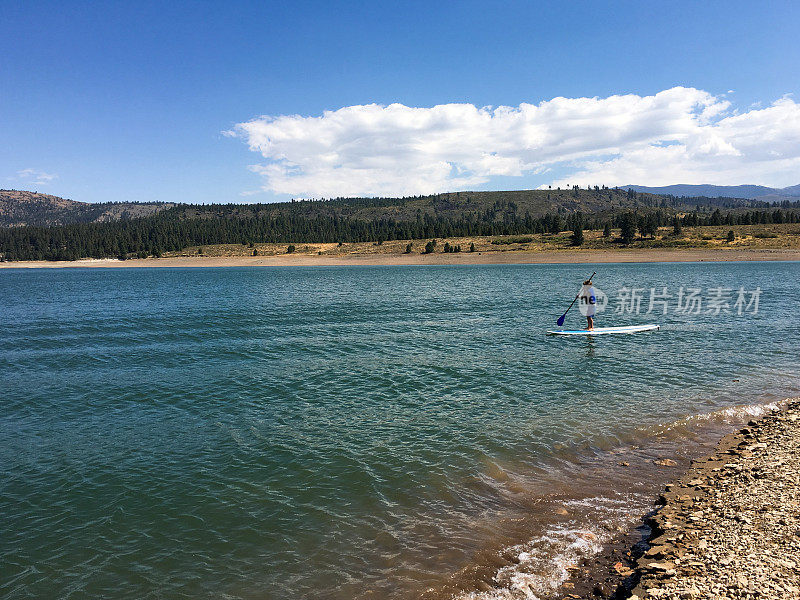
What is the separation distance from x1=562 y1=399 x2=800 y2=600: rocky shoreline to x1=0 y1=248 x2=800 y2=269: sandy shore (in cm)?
11387

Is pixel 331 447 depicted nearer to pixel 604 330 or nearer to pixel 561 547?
pixel 561 547

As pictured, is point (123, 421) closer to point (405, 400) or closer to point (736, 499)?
point (405, 400)

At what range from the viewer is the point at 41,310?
4759 centimetres

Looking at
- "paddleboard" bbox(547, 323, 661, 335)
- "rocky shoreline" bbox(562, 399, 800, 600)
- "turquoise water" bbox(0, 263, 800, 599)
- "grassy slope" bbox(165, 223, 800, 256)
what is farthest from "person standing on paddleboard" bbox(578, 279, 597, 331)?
"grassy slope" bbox(165, 223, 800, 256)

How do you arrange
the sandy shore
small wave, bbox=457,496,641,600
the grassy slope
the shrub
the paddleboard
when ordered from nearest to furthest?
small wave, bbox=457,496,641,600 < the paddleboard < the sandy shore < the grassy slope < the shrub

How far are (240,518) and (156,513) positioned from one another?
6.87ft

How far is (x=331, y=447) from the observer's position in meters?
14.0

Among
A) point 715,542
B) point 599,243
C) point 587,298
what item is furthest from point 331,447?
point 599,243

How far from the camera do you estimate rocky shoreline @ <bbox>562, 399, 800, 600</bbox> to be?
22.7ft

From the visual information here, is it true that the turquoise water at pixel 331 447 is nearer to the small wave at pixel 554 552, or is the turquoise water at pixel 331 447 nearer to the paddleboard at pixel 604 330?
the small wave at pixel 554 552

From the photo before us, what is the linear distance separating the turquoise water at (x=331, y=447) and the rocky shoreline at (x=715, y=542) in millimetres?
887

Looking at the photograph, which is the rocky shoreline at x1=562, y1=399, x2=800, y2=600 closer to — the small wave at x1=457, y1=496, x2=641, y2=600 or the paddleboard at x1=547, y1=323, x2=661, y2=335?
the small wave at x1=457, y1=496, x2=641, y2=600

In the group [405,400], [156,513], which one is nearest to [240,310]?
[405,400]

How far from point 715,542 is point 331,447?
9.59 m
